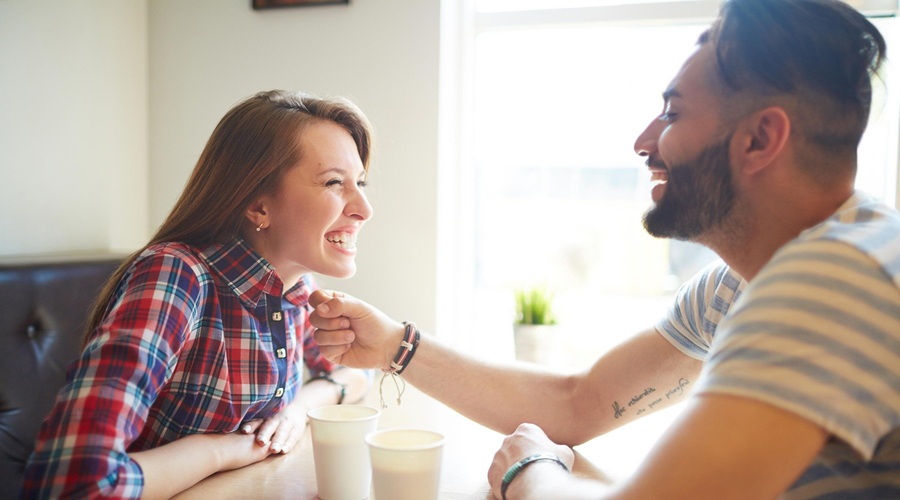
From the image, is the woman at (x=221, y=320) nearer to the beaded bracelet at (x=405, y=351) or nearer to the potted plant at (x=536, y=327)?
the beaded bracelet at (x=405, y=351)

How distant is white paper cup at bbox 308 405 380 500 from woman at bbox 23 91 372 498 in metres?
0.22

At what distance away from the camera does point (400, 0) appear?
2.20 m

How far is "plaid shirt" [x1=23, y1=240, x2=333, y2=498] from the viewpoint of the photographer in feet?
3.15

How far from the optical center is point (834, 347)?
746 millimetres

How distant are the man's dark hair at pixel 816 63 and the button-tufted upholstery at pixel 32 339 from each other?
4.80 ft

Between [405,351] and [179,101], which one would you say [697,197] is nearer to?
[405,351]

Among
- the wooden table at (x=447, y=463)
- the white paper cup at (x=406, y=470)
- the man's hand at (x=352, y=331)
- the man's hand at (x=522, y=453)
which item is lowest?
the wooden table at (x=447, y=463)

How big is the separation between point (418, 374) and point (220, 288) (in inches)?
16.7

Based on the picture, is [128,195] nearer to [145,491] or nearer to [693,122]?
[145,491]

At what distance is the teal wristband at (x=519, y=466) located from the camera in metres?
1.11

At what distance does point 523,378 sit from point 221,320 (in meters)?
0.60

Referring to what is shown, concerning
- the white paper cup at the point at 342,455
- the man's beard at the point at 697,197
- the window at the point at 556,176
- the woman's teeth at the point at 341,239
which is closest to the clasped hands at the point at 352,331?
the woman's teeth at the point at 341,239

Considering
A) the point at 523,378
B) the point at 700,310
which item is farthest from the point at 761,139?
the point at 523,378

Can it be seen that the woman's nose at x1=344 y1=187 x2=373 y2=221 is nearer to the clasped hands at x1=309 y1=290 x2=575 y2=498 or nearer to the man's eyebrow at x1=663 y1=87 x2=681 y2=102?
the clasped hands at x1=309 y1=290 x2=575 y2=498
